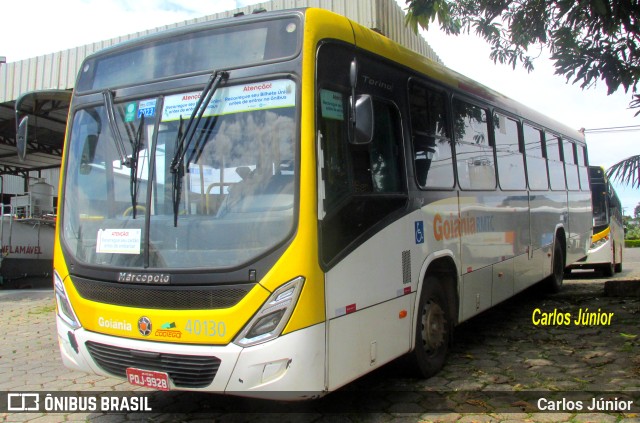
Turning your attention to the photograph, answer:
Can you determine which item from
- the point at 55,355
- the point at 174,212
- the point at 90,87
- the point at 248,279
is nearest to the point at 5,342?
the point at 55,355

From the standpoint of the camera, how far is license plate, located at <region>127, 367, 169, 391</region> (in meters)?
3.49

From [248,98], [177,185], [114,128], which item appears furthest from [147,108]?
[248,98]

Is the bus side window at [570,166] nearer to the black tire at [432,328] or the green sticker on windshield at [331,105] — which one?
the black tire at [432,328]

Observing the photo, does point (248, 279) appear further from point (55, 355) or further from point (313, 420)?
point (55, 355)

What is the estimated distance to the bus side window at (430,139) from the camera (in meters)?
4.91

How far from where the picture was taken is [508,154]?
7137 millimetres

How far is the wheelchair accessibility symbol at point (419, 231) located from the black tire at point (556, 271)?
538 centimetres

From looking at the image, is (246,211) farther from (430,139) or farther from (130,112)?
(430,139)

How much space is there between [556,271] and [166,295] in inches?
312

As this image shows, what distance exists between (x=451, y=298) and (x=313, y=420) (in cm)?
200

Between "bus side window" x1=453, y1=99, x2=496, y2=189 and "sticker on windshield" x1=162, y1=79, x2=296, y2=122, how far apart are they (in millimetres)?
2677

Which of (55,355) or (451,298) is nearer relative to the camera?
(451,298)

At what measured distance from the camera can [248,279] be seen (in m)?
3.36

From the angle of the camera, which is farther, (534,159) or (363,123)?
(534,159)
